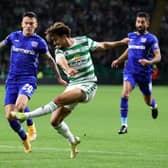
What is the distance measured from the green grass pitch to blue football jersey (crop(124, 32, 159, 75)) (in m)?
1.32

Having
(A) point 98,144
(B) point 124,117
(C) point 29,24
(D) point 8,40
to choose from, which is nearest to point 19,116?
(C) point 29,24

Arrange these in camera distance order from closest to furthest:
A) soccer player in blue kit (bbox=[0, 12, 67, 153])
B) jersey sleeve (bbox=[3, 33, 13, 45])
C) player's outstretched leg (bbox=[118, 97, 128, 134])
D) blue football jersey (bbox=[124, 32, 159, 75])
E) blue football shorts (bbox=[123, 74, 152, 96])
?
soccer player in blue kit (bbox=[0, 12, 67, 153]) → jersey sleeve (bbox=[3, 33, 13, 45]) → player's outstretched leg (bbox=[118, 97, 128, 134]) → blue football jersey (bbox=[124, 32, 159, 75]) → blue football shorts (bbox=[123, 74, 152, 96])

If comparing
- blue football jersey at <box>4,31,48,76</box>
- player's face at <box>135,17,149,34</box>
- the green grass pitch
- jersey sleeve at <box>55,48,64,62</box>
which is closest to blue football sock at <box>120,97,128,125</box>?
the green grass pitch

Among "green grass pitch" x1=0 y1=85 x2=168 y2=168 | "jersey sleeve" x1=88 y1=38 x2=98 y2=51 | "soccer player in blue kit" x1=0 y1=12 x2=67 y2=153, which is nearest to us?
"green grass pitch" x1=0 y1=85 x2=168 y2=168

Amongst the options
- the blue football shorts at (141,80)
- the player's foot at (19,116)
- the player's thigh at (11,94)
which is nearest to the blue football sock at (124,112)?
the blue football shorts at (141,80)

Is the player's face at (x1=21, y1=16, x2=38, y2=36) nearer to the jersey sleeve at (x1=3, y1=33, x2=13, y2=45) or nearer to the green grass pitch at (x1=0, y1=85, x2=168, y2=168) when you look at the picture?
the jersey sleeve at (x1=3, y1=33, x2=13, y2=45)

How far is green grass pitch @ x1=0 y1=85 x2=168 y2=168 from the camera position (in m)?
11.0

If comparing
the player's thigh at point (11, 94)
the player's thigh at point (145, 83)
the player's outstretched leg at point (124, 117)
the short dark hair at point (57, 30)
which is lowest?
the player's outstretched leg at point (124, 117)

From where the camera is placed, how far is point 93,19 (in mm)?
42125

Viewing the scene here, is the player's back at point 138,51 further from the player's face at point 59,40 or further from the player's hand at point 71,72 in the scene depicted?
the player's hand at point 71,72

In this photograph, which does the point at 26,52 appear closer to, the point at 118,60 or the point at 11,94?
the point at 11,94

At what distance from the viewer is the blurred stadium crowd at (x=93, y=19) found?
40.4 meters

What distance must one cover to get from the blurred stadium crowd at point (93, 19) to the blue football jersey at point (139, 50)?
74.4 feet

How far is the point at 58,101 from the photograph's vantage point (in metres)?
11.2
